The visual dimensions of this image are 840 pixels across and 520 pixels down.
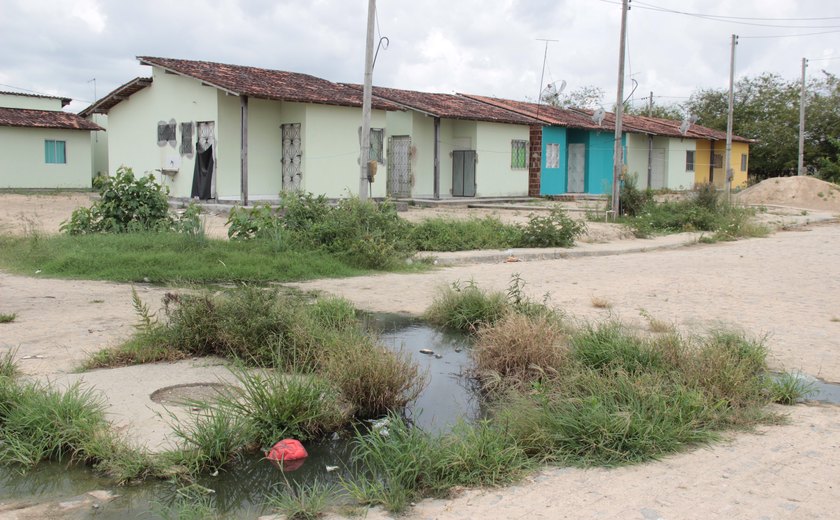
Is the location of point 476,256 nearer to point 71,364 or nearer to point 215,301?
point 215,301

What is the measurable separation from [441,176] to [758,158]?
28.3 metres

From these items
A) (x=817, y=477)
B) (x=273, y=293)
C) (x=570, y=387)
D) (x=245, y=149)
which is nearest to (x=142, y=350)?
(x=273, y=293)

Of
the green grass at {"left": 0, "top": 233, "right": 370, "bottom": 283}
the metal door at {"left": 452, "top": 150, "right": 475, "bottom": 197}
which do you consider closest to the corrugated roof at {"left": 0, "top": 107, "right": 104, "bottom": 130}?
the metal door at {"left": 452, "top": 150, "right": 475, "bottom": 197}

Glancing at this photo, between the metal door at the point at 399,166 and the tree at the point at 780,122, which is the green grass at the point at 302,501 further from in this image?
the tree at the point at 780,122

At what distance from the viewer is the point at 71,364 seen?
6.18 m

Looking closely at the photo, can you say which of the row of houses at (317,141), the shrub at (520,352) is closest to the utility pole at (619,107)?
the row of houses at (317,141)

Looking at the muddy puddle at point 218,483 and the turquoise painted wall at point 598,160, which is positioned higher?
the turquoise painted wall at point 598,160

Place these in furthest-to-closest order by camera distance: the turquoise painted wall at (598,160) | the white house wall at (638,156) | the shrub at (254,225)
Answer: the white house wall at (638,156)
the turquoise painted wall at (598,160)
the shrub at (254,225)

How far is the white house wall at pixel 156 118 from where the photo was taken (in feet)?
69.7

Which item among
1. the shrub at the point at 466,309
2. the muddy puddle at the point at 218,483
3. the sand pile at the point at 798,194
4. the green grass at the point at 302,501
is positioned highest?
the sand pile at the point at 798,194

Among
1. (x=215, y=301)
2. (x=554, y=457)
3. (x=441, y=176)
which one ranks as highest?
(x=441, y=176)

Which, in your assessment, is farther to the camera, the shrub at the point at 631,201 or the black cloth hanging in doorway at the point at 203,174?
the shrub at the point at 631,201

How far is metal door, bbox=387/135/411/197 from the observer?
2653cm

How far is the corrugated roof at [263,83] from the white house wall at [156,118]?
0.49 m
